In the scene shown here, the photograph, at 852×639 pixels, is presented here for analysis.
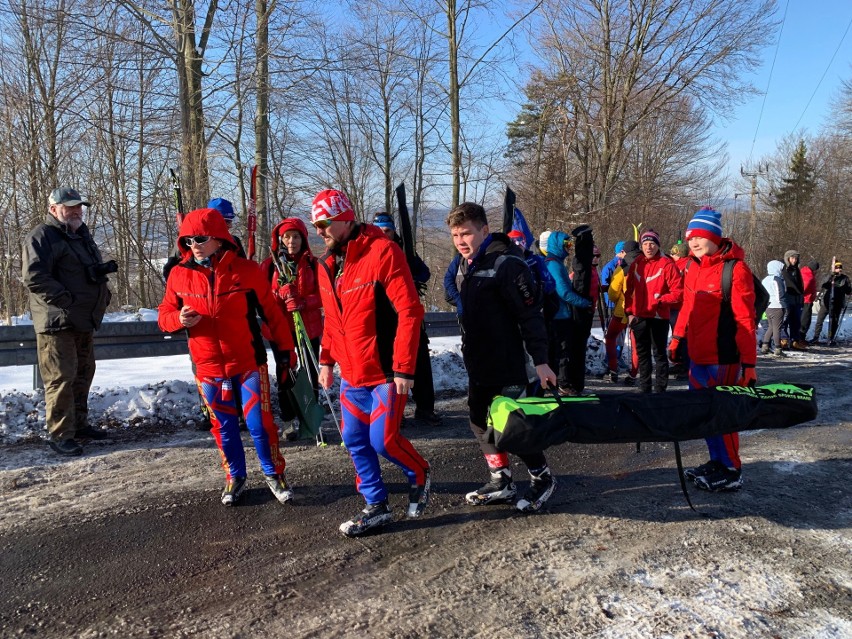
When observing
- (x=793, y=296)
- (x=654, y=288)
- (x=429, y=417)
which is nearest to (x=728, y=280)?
(x=654, y=288)

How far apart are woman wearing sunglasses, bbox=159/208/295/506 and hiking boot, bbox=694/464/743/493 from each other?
3053 mm

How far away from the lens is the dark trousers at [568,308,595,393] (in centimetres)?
818

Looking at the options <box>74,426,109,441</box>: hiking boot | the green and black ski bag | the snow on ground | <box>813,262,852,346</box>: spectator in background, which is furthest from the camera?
<box>813,262,852,346</box>: spectator in background

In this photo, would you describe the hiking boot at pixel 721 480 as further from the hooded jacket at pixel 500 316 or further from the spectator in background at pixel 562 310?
the spectator in background at pixel 562 310

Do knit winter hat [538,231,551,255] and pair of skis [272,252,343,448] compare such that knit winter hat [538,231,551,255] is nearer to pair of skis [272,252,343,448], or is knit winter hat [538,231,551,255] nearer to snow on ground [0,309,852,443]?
snow on ground [0,309,852,443]

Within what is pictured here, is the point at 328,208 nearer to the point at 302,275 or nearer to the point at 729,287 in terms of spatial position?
the point at 302,275

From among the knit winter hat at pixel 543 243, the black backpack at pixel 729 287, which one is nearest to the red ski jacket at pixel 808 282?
→ the knit winter hat at pixel 543 243

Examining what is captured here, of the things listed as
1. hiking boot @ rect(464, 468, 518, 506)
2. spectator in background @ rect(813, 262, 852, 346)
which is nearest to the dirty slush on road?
hiking boot @ rect(464, 468, 518, 506)

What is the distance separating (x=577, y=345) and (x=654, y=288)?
1.22 metres

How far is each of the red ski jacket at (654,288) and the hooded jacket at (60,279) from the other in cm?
616

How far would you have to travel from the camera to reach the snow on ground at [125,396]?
6.25 m

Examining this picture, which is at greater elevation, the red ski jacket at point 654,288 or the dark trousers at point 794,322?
the red ski jacket at point 654,288

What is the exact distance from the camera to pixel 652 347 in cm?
815

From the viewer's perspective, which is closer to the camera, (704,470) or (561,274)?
(704,470)
